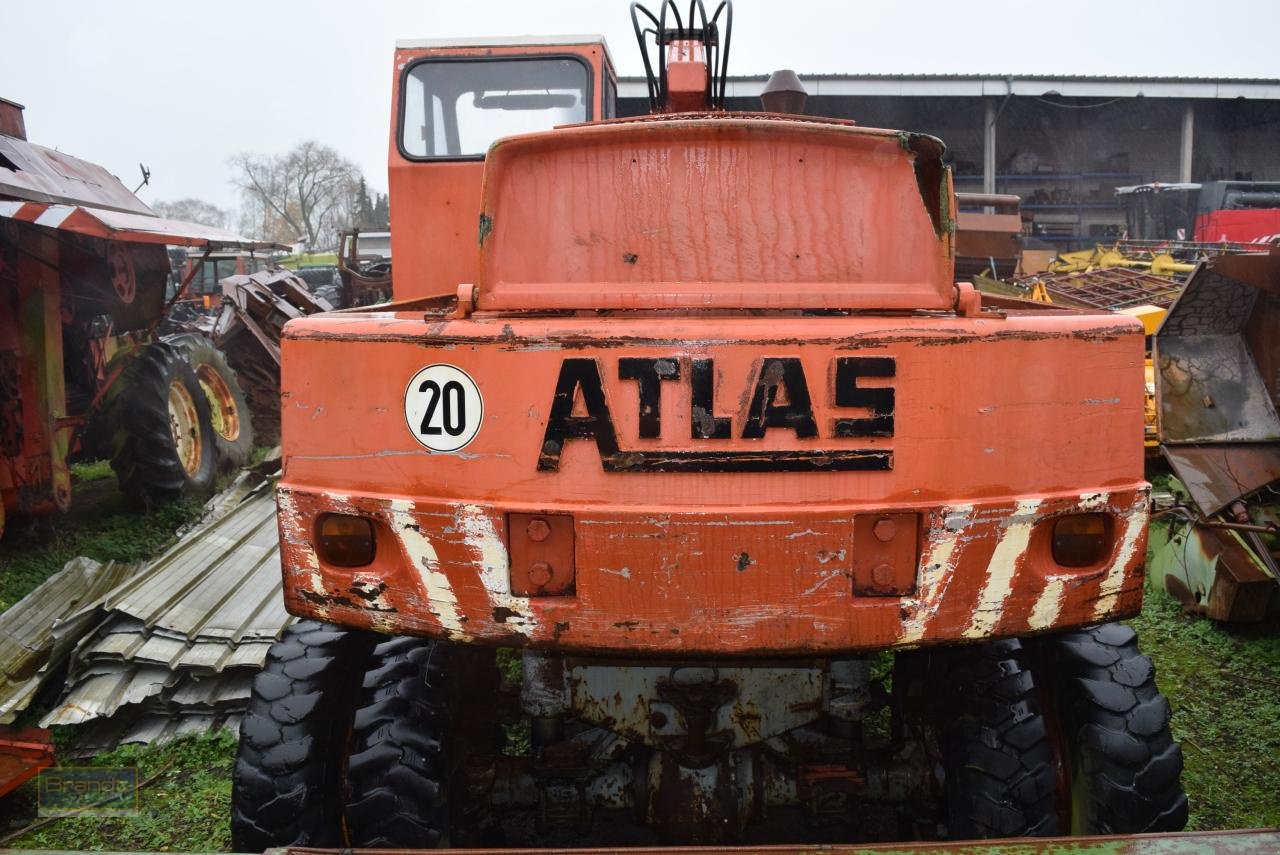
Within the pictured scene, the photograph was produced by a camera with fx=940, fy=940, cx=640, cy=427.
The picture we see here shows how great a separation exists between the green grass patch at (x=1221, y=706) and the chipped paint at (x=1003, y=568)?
1766 millimetres

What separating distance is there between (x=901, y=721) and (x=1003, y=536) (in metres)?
1.10

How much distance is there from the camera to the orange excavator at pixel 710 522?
73.0 inches

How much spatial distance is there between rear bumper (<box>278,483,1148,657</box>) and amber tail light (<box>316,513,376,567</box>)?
52 mm

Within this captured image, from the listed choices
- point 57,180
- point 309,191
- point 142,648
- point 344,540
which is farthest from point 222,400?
point 309,191

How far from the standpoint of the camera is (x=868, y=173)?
216 centimetres

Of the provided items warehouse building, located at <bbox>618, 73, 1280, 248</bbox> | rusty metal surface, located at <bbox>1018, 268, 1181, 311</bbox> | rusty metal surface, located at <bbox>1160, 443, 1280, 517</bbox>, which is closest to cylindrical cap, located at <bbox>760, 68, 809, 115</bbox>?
rusty metal surface, located at <bbox>1160, 443, 1280, 517</bbox>

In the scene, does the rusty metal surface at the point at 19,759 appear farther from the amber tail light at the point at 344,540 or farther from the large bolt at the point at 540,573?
the large bolt at the point at 540,573

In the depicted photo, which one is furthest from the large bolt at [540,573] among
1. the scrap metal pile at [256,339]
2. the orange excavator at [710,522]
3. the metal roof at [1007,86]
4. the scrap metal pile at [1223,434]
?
the metal roof at [1007,86]

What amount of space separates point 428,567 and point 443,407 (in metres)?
0.34

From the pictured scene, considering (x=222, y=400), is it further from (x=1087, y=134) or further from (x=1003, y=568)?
(x=1087, y=134)

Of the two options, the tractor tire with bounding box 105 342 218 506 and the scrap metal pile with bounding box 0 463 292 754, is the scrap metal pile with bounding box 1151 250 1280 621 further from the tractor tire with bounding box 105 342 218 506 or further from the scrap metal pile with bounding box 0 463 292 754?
the tractor tire with bounding box 105 342 218 506

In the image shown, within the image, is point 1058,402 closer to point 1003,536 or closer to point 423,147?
point 1003,536

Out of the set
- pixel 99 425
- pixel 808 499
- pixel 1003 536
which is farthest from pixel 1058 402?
pixel 99 425

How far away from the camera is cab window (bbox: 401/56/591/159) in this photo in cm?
370
